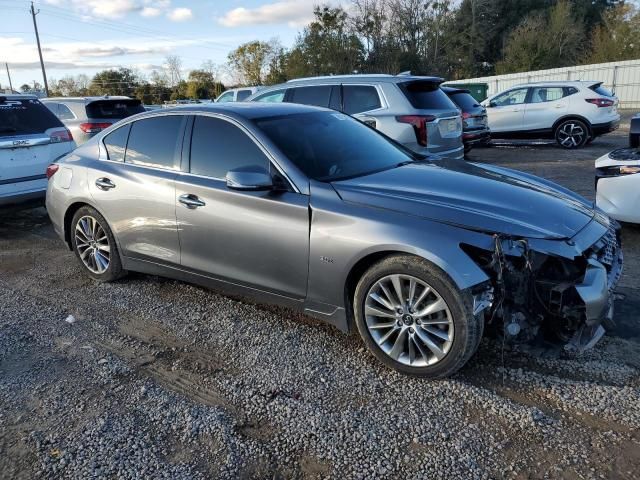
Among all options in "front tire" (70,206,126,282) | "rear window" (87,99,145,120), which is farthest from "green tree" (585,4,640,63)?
"front tire" (70,206,126,282)

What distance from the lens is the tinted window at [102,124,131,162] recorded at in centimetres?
480

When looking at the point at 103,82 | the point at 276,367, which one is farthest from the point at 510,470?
the point at 103,82

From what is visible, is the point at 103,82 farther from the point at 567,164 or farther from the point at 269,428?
the point at 269,428

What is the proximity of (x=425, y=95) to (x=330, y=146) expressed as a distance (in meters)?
4.43

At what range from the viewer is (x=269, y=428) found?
2838mm

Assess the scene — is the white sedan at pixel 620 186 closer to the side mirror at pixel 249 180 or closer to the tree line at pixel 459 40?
the side mirror at pixel 249 180

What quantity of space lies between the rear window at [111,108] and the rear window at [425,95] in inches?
242

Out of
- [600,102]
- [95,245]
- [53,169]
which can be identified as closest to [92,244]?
[95,245]

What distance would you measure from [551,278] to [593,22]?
53.9 m

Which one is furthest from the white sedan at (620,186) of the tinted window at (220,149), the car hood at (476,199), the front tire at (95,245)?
the front tire at (95,245)

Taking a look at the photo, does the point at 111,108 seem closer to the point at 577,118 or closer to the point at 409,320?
the point at 409,320

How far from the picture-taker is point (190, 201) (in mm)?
4066

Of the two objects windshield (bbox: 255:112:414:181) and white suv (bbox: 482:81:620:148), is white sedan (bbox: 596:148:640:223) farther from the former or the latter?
white suv (bbox: 482:81:620:148)

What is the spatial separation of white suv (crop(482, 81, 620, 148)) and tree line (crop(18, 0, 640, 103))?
24.3 meters
